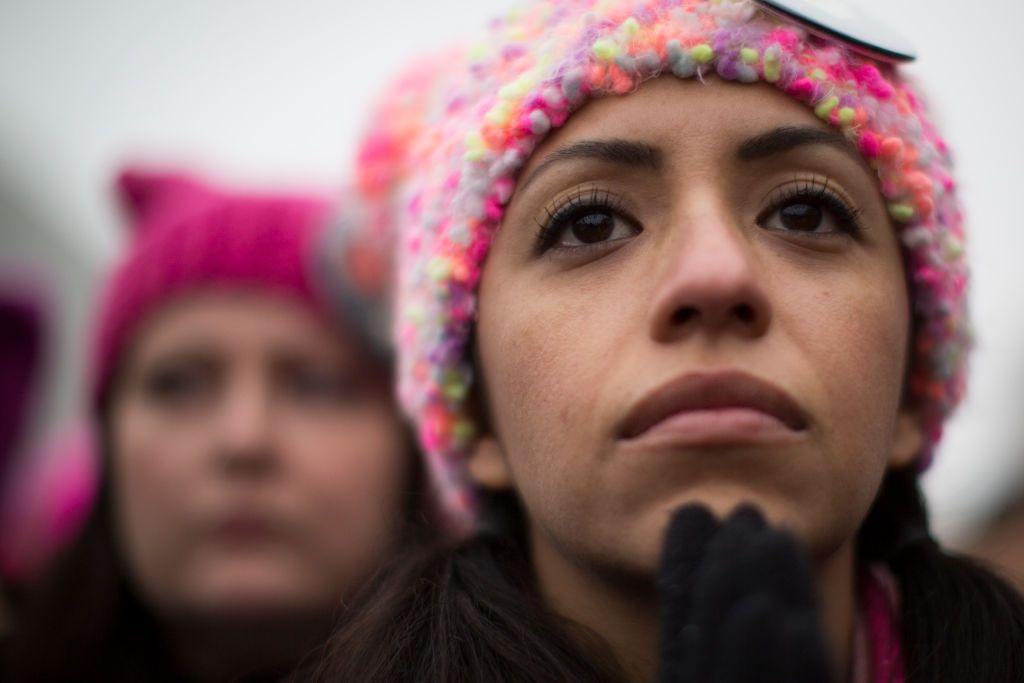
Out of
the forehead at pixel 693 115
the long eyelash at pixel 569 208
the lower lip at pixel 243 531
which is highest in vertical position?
the forehead at pixel 693 115

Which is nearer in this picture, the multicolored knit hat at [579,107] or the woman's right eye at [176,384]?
the multicolored knit hat at [579,107]

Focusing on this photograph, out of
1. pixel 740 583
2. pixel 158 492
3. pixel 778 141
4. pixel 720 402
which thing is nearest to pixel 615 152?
pixel 778 141

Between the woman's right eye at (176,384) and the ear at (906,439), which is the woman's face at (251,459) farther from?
the ear at (906,439)

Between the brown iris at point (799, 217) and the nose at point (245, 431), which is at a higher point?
the brown iris at point (799, 217)

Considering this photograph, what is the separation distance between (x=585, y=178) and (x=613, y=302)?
0.22 metres

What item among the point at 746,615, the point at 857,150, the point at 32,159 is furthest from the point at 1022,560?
the point at 32,159

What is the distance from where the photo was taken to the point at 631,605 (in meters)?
1.53

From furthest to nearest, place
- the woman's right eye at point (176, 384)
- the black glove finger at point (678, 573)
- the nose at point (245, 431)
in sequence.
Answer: the woman's right eye at point (176, 384) → the nose at point (245, 431) → the black glove finger at point (678, 573)

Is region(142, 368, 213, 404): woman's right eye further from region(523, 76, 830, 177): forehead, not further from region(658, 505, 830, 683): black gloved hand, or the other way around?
region(658, 505, 830, 683): black gloved hand

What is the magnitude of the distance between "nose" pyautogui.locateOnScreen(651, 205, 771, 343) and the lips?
74 mm

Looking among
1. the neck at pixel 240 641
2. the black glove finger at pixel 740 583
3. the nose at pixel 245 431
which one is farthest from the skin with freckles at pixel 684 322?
the neck at pixel 240 641

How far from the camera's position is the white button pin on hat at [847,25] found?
5.11 feet

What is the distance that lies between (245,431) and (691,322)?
1.57 metres

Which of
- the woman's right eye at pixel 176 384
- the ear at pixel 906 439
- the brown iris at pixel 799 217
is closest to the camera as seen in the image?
the brown iris at pixel 799 217
